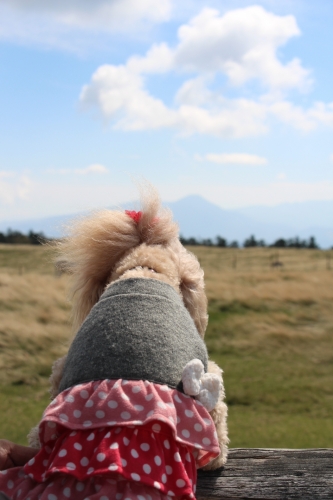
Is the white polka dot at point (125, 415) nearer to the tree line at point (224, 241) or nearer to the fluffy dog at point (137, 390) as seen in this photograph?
the fluffy dog at point (137, 390)

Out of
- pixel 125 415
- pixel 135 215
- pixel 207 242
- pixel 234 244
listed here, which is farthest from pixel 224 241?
pixel 125 415

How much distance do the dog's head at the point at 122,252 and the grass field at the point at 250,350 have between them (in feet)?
17.7

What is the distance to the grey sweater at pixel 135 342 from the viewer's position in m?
2.32

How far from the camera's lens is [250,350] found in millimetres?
13336

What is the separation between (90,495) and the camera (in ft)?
6.58

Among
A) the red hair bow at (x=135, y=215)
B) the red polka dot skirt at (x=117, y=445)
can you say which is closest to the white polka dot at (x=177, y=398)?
the red polka dot skirt at (x=117, y=445)

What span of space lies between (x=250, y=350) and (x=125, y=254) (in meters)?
10.5

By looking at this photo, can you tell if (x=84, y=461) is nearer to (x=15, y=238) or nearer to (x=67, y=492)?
(x=67, y=492)

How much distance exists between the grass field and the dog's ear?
533 centimetres

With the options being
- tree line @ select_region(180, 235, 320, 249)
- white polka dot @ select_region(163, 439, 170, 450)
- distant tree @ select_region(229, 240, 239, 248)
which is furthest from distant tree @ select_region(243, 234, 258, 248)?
white polka dot @ select_region(163, 439, 170, 450)

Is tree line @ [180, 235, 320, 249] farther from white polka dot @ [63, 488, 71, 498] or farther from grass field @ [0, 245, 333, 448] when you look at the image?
white polka dot @ [63, 488, 71, 498]

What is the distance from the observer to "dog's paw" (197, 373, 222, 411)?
2412mm

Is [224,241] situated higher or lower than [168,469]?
higher

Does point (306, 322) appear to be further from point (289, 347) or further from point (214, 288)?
point (214, 288)
